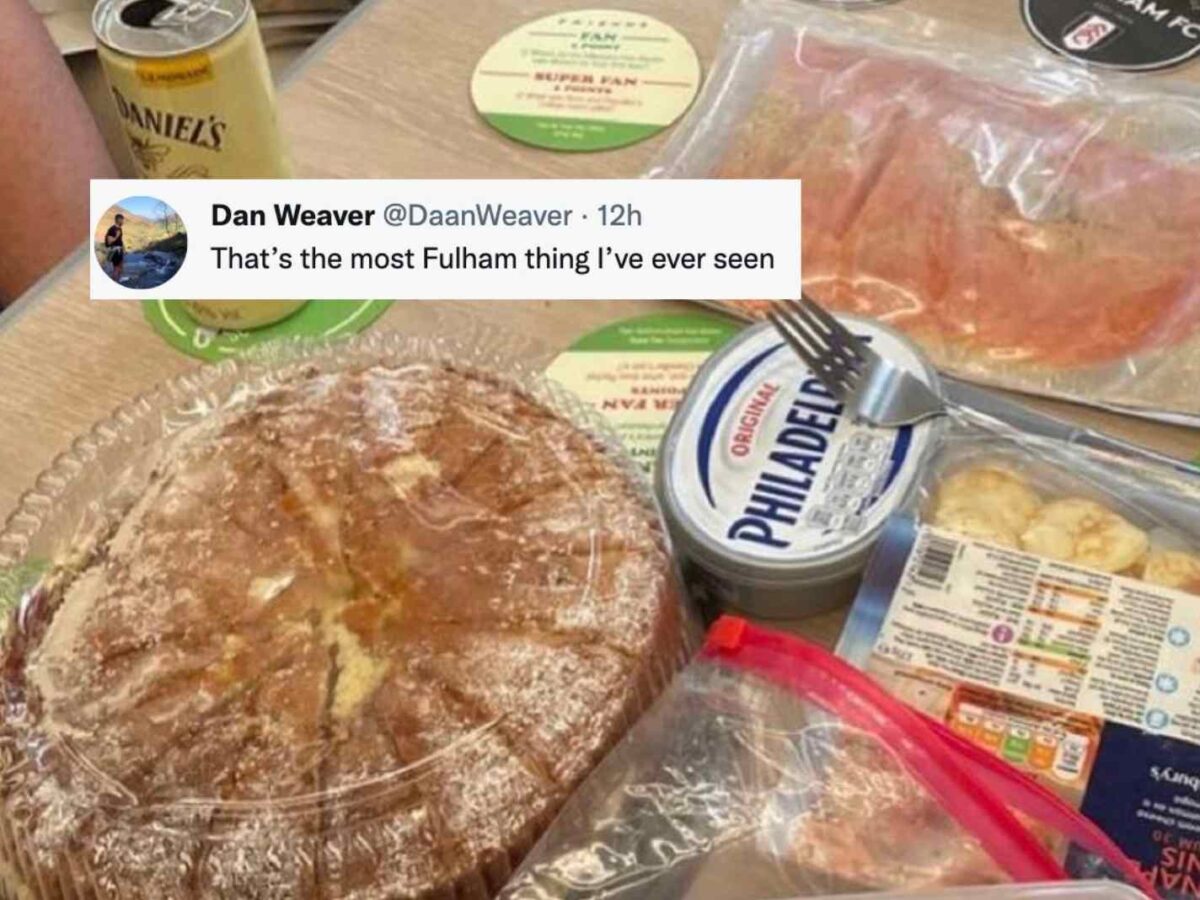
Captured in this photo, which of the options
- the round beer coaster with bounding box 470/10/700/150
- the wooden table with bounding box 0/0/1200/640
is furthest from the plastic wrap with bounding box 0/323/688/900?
A: the round beer coaster with bounding box 470/10/700/150

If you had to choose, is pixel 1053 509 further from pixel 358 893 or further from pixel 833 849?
pixel 358 893

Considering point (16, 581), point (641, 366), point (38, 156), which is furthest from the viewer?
point (38, 156)

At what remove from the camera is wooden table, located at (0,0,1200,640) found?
29.4 inches

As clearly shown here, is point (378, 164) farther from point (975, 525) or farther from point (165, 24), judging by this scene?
point (975, 525)

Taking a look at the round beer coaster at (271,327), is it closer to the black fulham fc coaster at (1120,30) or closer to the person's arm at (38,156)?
the person's arm at (38,156)

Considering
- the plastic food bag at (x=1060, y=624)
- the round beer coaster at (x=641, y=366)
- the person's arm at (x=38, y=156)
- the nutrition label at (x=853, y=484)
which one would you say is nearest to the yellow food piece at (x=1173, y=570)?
the plastic food bag at (x=1060, y=624)

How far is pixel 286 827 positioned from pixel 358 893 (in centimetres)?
3

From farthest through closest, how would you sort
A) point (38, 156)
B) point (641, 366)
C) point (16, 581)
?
point (38, 156)
point (641, 366)
point (16, 581)

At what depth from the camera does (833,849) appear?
0.50 m

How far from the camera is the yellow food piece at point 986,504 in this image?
0.62m

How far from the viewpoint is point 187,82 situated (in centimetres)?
67

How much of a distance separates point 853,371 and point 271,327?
293mm
